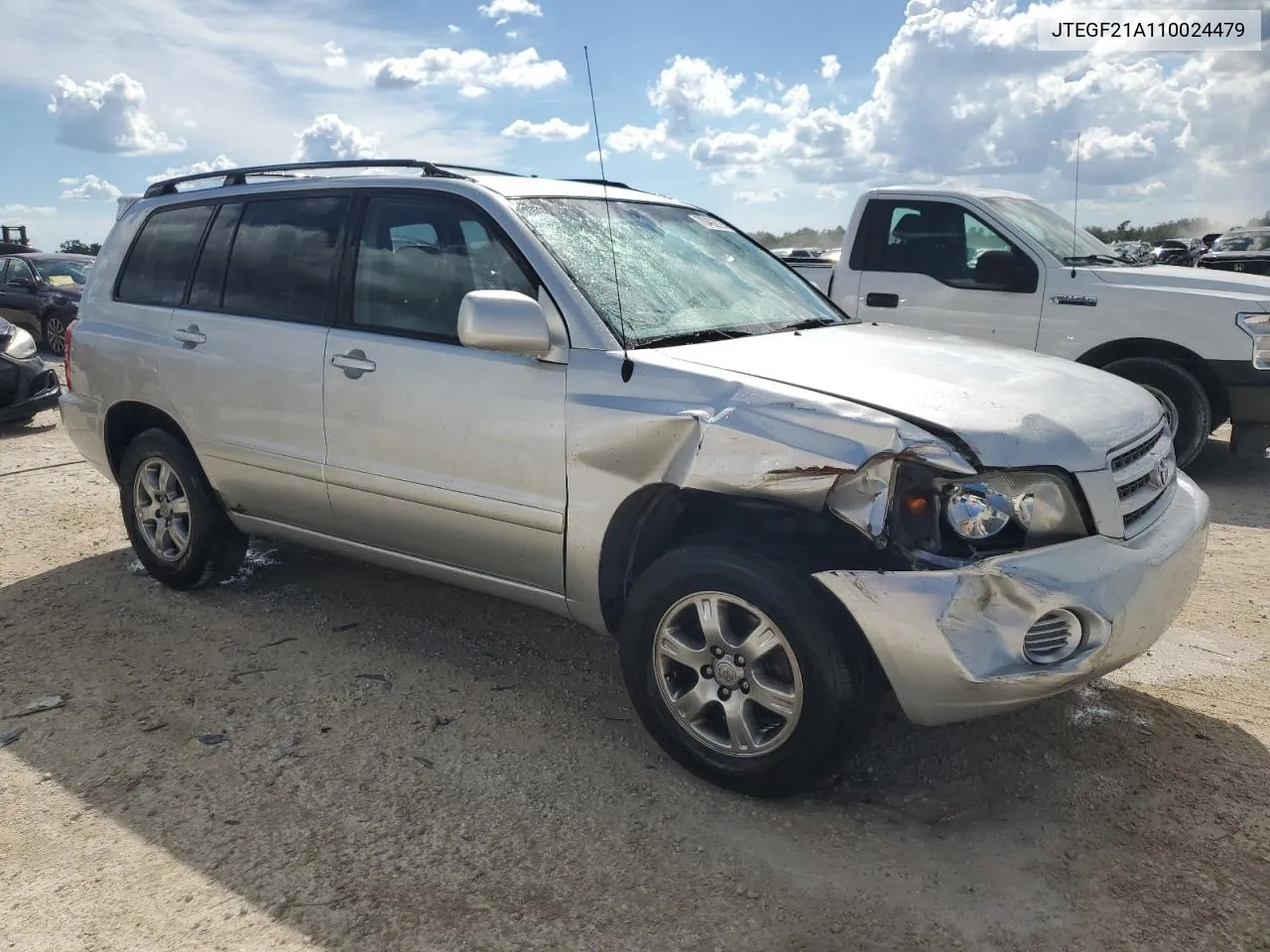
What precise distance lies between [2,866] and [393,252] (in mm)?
2351

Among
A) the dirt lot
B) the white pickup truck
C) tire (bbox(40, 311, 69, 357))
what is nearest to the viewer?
the dirt lot

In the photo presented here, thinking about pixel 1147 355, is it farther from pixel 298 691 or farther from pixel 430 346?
pixel 298 691

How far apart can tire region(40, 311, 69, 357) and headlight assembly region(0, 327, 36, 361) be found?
16.2ft

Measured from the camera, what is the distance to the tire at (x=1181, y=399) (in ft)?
22.0

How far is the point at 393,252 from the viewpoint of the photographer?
12.9 feet

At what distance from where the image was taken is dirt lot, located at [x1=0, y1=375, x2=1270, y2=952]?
2.54m

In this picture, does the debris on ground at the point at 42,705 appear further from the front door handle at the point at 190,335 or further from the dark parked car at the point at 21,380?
the dark parked car at the point at 21,380

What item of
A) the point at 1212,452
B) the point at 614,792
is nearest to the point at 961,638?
the point at 614,792

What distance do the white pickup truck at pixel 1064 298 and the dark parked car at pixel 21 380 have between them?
7.21 meters

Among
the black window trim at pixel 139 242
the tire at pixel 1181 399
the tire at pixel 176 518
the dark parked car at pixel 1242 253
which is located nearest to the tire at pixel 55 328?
the black window trim at pixel 139 242

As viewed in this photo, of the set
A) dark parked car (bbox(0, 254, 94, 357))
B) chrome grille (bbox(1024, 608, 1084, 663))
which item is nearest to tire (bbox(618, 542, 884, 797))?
chrome grille (bbox(1024, 608, 1084, 663))

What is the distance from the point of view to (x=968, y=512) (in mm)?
2699

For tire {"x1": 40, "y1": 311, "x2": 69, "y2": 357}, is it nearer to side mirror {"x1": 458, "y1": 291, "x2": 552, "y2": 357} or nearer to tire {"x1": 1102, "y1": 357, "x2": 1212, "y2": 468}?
side mirror {"x1": 458, "y1": 291, "x2": 552, "y2": 357}

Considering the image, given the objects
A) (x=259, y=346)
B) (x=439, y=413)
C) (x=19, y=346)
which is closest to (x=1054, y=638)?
(x=439, y=413)
